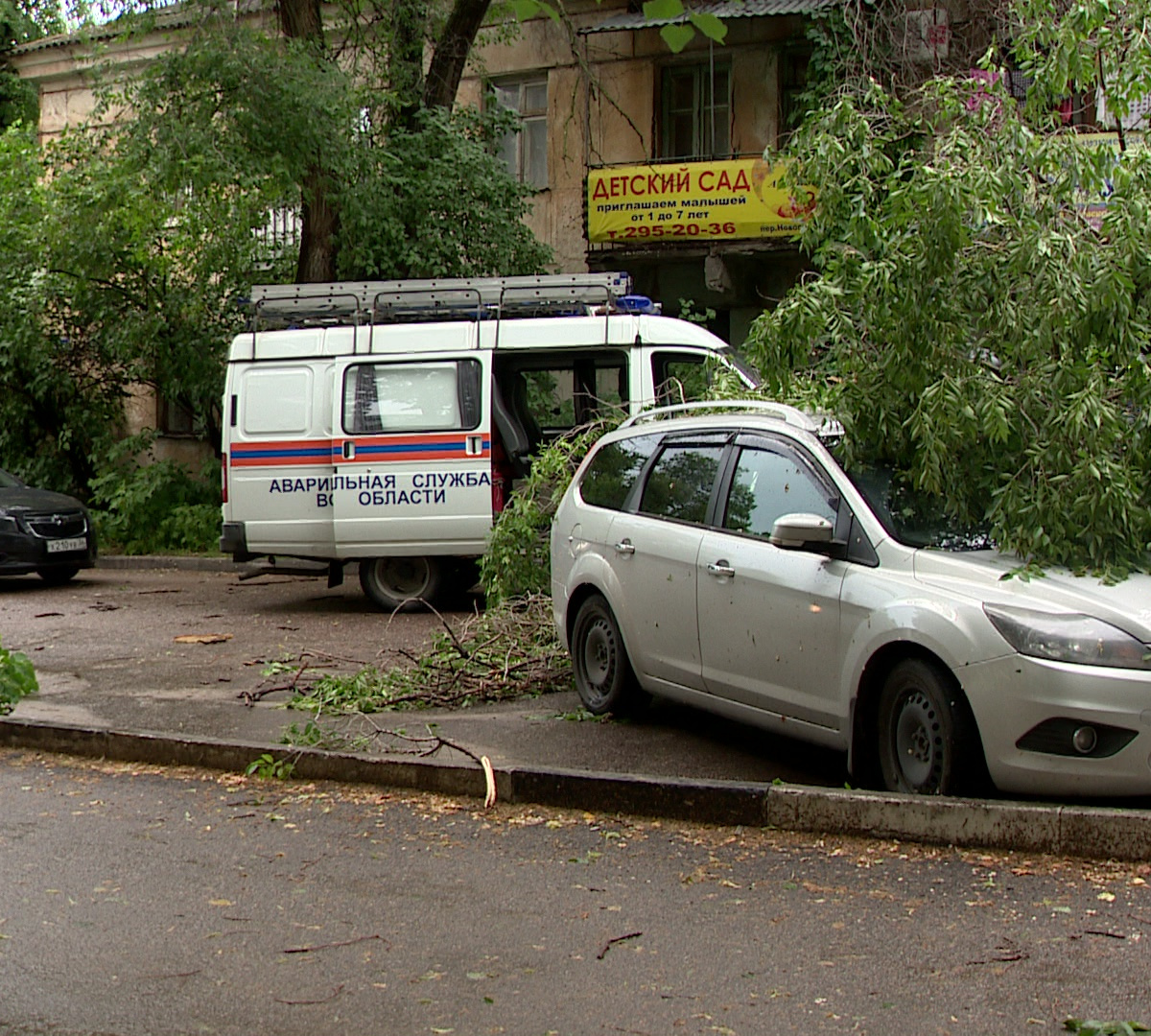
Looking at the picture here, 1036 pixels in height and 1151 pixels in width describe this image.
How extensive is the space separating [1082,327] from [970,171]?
817 millimetres

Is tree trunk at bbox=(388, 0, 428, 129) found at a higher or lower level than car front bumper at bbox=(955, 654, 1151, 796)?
higher

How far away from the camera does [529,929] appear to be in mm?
4918

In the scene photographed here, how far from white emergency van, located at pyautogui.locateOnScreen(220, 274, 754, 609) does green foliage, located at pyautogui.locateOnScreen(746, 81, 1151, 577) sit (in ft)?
20.1

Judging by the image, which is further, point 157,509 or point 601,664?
point 157,509

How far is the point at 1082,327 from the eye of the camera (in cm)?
666

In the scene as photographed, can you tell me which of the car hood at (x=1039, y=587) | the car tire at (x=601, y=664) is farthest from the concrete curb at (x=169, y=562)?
the car hood at (x=1039, y=587)

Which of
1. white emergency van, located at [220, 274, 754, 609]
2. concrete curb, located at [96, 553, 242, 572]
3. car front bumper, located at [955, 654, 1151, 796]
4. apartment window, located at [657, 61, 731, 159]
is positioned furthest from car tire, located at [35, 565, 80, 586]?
car front bumper, located at [955, 654, 1151, 796]

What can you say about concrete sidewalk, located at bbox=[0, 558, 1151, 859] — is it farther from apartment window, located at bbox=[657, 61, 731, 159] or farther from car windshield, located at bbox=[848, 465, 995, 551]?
apartment window, located at bbox=[657, 61, 731, 159]

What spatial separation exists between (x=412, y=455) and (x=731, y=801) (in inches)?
321

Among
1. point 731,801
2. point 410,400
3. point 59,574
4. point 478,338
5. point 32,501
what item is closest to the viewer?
point 731,801

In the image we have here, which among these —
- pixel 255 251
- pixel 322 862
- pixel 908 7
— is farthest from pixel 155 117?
pixel 322 862

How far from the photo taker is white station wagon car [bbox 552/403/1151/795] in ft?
18.5

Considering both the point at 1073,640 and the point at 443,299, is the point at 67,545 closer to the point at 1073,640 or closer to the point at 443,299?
the point at 443,299

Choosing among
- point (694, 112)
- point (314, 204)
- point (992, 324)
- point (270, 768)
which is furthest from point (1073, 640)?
point (694, 112)
